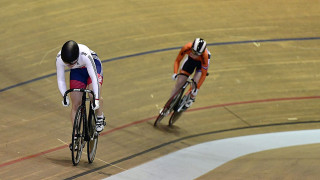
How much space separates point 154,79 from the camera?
8.01 meters

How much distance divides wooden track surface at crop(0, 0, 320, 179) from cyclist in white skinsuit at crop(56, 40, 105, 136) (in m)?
0.62

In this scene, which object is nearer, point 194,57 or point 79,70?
point 79,70

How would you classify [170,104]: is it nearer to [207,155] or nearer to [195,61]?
[195,61]

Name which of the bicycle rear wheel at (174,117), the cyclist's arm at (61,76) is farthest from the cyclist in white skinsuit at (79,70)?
the bicycle rear wheel at (174,117)

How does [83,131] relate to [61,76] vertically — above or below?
below

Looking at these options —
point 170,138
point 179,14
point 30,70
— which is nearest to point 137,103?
point 170,138

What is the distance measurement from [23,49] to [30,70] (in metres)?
0.58

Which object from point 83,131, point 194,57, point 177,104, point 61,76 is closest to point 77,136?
point 83,131

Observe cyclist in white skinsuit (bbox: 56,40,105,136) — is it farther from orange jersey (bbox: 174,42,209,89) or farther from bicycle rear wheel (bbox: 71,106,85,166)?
orange jersey (bbox: 174,42,209,89)

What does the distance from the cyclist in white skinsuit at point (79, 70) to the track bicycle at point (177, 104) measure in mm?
1618

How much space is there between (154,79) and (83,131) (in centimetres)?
291

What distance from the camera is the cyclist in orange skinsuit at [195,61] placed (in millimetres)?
6652

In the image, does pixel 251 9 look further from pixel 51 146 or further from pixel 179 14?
pixel 51 146

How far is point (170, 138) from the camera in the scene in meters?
6.62
